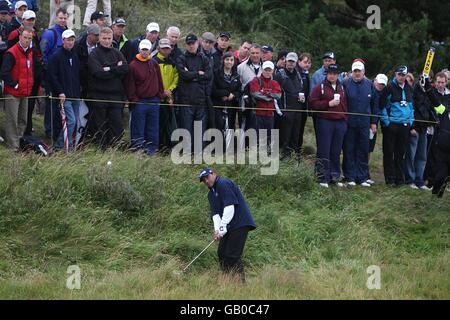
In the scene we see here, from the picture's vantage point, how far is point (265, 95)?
60.1 ft

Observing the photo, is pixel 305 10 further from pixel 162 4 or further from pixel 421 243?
pixel 421 243

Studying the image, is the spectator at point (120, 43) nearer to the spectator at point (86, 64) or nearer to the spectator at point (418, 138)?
the spectator at point (86, 64)

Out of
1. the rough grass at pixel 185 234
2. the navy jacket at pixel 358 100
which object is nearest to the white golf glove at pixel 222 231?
the rough grass at pixel 185 234

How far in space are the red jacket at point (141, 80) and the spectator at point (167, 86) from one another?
0.40 metres

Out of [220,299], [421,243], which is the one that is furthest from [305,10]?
[220,299]

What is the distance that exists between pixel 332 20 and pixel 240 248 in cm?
1353

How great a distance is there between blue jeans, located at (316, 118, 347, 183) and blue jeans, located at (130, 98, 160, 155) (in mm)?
3429

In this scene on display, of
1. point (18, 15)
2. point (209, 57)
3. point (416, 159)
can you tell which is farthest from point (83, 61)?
point (416, 159)

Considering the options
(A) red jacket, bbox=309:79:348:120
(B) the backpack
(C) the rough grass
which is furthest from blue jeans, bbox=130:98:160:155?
(A) red jacket, bbox=309:79:348:120

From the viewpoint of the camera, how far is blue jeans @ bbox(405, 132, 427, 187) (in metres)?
20.0

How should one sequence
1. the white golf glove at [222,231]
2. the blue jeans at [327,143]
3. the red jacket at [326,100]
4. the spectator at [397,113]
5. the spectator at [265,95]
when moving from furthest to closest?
the spectator at [397,113] < the blue jeans at [327,143] < the red jacket at [326,100] < the spectator at [265,95] < the white golf glove at [222,231]

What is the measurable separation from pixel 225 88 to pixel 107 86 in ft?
8.67

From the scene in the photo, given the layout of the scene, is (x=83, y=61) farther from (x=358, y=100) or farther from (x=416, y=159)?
(x=416, y=159)

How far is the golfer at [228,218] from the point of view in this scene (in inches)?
548
